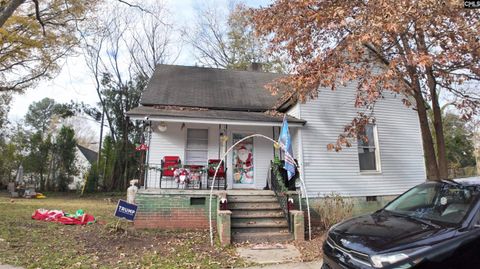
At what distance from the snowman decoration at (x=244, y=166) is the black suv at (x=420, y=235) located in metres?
6.77

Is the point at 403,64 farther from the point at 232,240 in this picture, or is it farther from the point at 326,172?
the point at 232,240

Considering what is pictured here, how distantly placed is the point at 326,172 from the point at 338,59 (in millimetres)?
4270

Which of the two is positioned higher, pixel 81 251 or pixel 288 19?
pixel 288 19

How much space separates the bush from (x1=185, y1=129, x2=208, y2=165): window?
439 centimetres

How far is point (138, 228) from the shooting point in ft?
28.1

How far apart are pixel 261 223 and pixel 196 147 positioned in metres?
4.23

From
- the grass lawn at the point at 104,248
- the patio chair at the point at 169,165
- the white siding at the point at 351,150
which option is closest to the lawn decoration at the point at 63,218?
the grass lawn at the point at 104,248

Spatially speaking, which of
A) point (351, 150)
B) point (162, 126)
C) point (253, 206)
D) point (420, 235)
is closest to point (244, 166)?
point (253, 206)

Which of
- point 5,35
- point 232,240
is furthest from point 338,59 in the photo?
point 5,35

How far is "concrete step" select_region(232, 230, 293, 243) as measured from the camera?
7336mm

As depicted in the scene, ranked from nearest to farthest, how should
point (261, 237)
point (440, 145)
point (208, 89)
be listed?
point (261, 237)
point (440, 145)
point (208, 89)

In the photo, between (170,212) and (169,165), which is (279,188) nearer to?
(170,212)

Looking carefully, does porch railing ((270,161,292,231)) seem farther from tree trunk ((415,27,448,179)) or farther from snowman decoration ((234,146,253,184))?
tree trunk ((415,27,448,179))

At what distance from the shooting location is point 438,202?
4.13m
